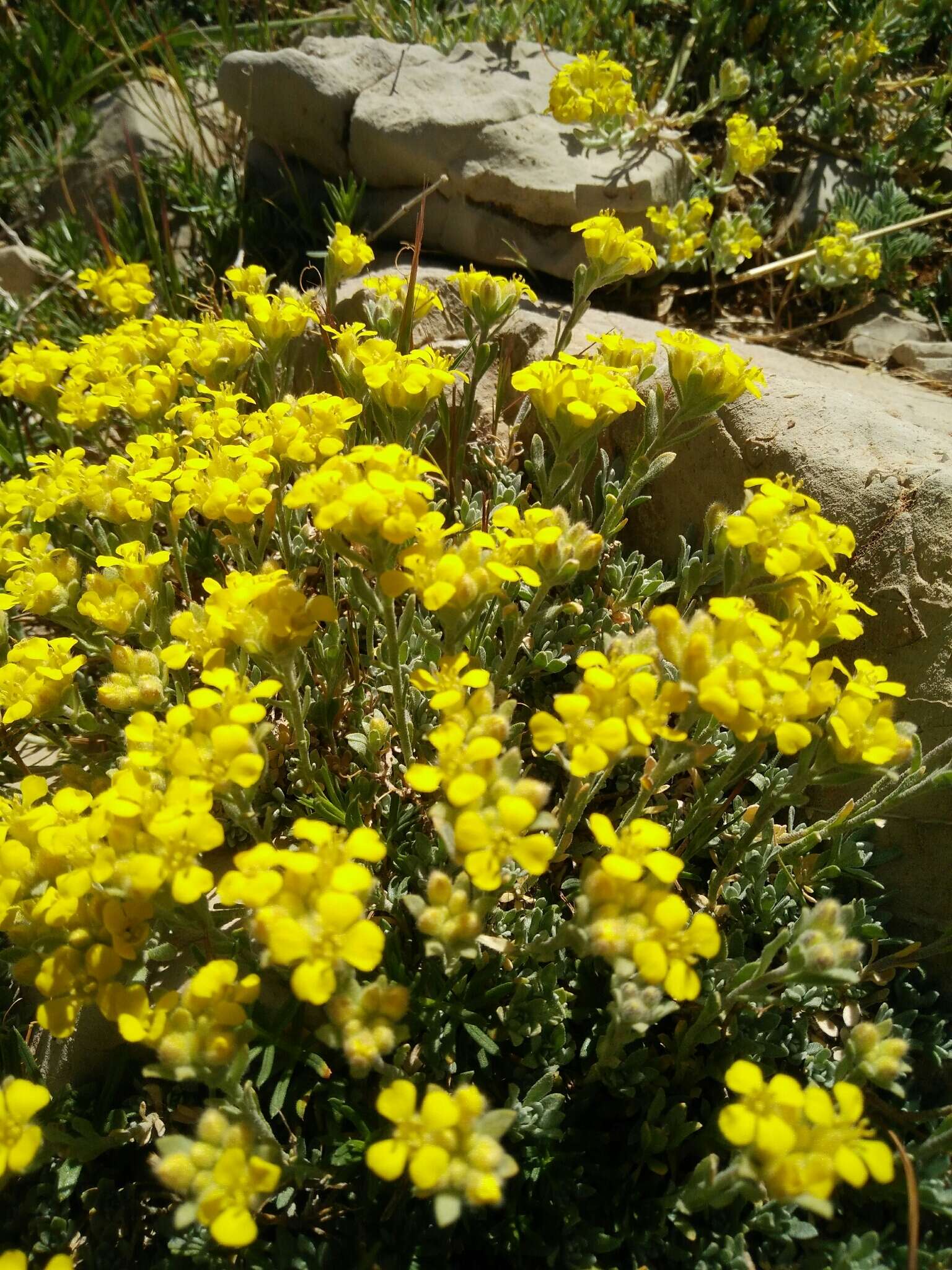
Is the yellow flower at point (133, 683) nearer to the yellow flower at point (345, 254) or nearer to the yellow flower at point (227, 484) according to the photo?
the yellow flower at point (227, 484)

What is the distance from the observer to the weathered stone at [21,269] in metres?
4.94

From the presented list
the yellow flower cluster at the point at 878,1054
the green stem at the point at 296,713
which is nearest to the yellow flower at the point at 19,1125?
the green stem at the point at 296,713

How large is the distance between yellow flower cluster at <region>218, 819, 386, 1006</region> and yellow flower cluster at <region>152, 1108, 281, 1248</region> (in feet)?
1.16

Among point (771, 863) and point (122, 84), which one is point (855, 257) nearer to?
point (771, 863)

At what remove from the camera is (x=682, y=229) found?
432 cm

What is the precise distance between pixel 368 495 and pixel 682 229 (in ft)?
11.0

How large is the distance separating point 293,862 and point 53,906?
0.59m

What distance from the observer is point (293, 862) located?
1499 mm

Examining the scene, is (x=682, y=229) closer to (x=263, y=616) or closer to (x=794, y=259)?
(x=794, y=259)

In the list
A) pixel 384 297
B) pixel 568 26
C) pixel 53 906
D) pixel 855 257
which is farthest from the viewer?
pixel 568 26

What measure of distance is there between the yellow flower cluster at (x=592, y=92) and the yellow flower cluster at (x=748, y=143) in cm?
62

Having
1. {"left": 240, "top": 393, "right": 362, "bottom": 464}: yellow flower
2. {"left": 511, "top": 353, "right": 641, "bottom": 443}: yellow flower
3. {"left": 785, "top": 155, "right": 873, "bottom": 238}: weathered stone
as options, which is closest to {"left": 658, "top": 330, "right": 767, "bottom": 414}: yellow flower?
{"left": 511, "top": 353, "right": 641, "bottom": 443}: yellow flower

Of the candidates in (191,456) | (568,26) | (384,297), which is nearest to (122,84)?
(568,26)

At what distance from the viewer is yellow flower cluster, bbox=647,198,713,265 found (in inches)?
166
